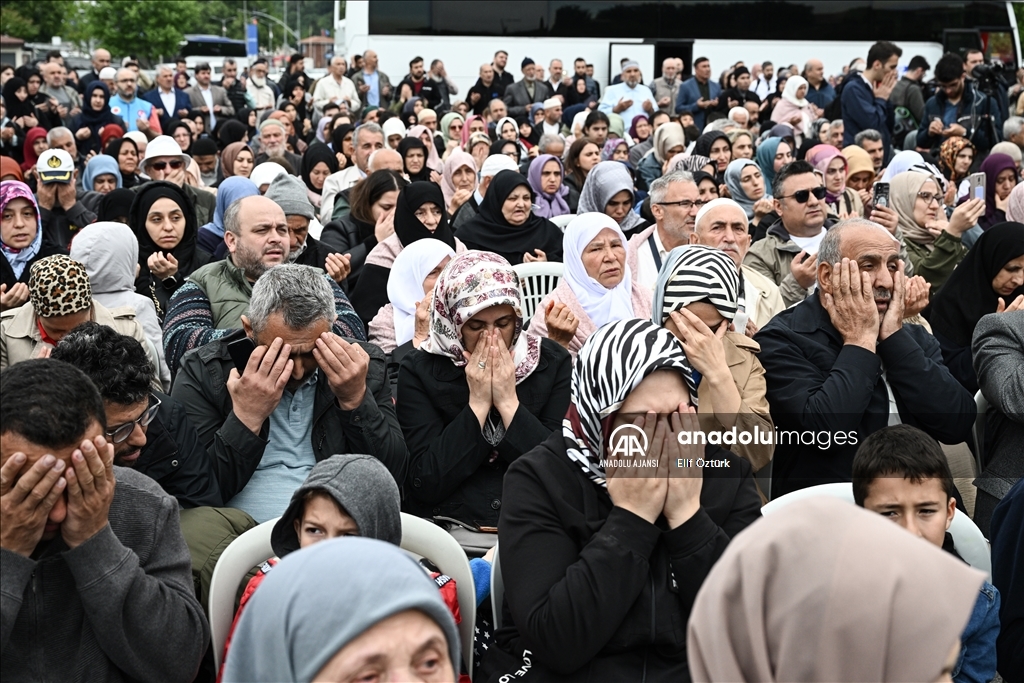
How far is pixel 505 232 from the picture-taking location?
6.92m

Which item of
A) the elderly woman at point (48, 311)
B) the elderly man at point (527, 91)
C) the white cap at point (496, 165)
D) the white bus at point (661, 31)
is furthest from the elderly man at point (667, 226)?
the white bus at point (661, 31)

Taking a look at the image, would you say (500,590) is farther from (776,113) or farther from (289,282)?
(776,113)

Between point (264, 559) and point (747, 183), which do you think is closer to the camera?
point (264, 559)

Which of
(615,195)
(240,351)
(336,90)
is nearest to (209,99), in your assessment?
(336,90)

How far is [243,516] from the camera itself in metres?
3.36

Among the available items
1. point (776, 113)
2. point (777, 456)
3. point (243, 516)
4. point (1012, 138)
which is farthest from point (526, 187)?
point (776, 113)

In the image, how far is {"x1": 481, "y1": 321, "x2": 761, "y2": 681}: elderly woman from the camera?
8.25ft

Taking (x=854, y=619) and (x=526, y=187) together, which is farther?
(x=526, y=187)

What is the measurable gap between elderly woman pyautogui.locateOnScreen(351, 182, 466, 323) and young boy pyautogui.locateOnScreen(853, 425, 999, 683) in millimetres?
3326

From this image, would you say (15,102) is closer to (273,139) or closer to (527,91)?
(273,139)

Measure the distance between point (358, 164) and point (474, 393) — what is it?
6.26 meters

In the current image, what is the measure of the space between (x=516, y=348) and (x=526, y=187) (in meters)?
3.25

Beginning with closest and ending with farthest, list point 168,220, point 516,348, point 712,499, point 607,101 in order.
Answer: point 712,499 < point 516,348 < point 168,220 < point 607,101

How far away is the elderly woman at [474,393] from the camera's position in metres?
3.64
